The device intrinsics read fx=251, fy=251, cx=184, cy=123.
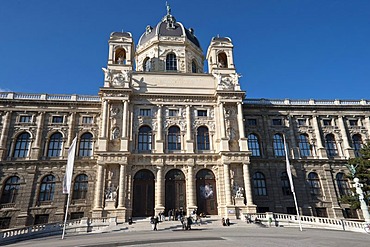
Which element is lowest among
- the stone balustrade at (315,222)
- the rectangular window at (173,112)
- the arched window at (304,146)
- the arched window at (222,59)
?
the stone balustrade at (315,222)

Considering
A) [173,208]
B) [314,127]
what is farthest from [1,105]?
[314,127]

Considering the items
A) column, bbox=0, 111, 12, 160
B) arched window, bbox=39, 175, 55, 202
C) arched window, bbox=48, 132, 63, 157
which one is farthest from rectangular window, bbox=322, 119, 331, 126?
column, bbox=0, 111, 12, 160

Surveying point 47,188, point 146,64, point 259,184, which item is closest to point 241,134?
point 259,184

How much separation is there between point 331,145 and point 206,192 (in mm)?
20330

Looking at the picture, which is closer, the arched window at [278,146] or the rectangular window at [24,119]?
the rectangular window at [24,119]

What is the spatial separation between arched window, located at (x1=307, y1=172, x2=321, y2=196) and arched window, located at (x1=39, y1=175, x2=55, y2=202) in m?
32.4

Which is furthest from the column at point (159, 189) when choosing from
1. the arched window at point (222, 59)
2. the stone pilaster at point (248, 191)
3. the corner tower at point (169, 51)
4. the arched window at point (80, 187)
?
the arched window at point (222, 59)

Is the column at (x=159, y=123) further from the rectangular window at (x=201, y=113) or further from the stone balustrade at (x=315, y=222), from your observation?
the stone balustrade at (x=315, y=222)

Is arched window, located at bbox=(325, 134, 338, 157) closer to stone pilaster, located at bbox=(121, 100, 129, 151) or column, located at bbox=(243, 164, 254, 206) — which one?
column, located at bbox=(243, 164, 254, 206)

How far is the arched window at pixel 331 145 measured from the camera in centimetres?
3569

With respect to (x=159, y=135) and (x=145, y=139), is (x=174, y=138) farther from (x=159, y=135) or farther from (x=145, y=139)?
(x=145, y=139)

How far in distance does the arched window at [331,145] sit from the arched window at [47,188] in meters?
36.6

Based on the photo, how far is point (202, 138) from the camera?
32.0 m

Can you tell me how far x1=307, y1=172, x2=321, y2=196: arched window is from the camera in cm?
3312
